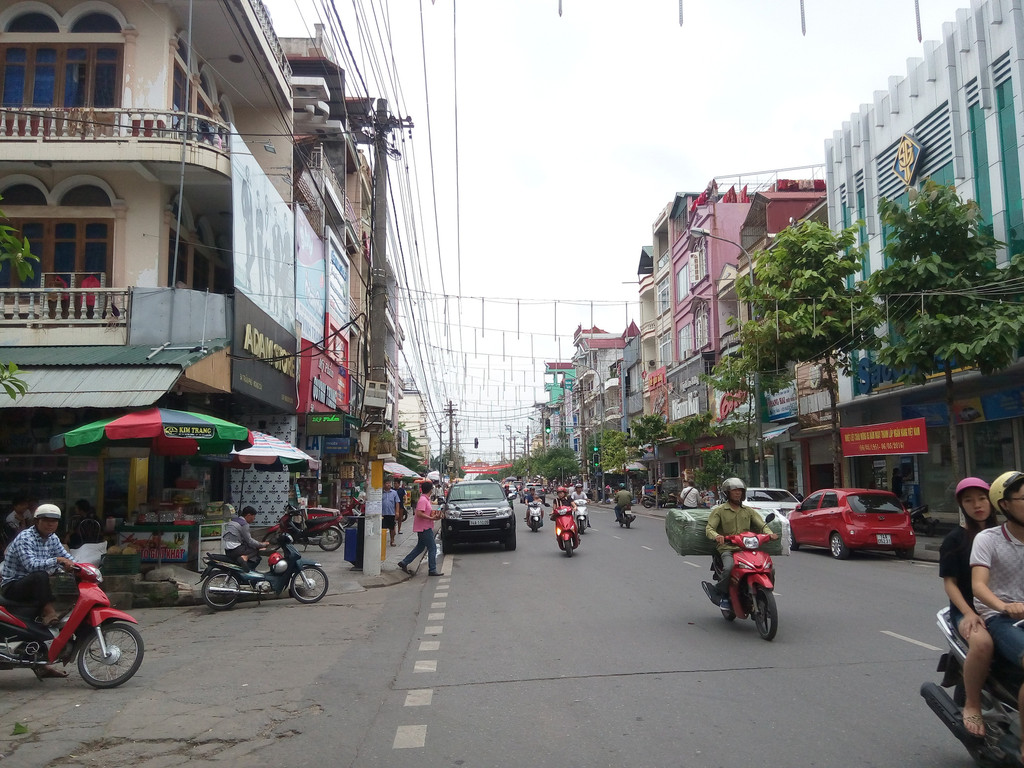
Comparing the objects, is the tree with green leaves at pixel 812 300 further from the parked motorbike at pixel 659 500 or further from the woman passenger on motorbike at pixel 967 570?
the parked motorbike at pixel 659 500

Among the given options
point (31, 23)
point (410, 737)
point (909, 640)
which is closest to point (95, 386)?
point (31, 23)

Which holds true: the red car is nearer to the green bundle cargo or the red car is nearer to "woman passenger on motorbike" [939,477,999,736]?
the green bundle cargo

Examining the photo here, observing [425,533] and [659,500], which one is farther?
[659,500]

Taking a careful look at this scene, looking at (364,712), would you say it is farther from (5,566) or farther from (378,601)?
(378,601)

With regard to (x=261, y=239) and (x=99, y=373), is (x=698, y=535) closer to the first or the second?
(x=99, y=373)

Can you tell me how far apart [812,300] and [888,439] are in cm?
452

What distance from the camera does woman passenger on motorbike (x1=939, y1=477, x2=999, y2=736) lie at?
4.48 meters

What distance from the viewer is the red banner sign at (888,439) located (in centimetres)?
2244

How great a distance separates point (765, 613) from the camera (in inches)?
342

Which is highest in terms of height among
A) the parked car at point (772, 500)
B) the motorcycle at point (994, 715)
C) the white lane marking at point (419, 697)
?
the parked car at point (772, 500)

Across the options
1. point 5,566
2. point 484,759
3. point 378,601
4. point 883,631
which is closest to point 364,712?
point 484,759

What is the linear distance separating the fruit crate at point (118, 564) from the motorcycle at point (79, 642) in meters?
6.09

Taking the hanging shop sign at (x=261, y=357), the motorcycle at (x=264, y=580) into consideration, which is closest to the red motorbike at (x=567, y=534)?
the motorcycle at (x=264, y=580)

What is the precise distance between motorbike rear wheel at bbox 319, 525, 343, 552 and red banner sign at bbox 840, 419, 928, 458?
51.2 feet
